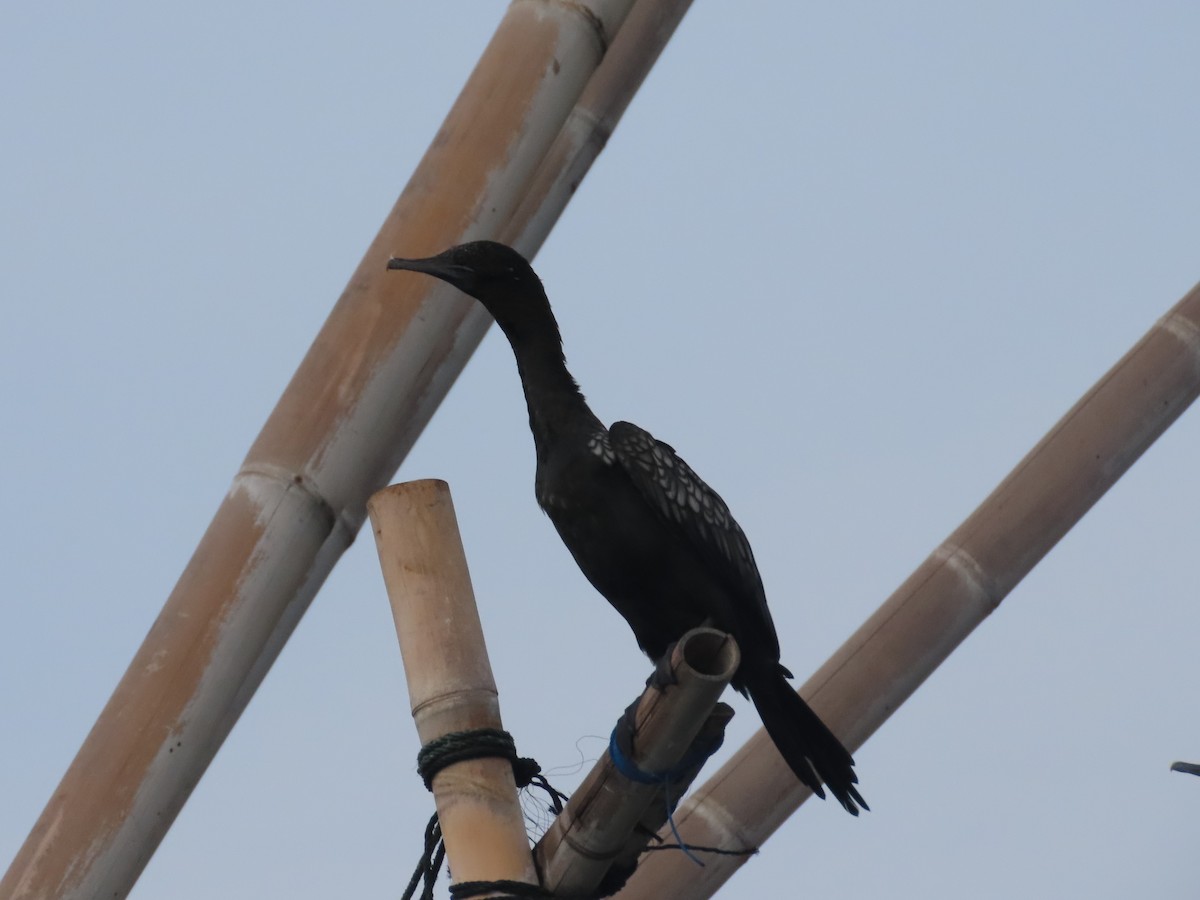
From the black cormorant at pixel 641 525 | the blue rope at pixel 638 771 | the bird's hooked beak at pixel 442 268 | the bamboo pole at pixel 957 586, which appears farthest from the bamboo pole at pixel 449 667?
the bamboo pole at pixel 957 586

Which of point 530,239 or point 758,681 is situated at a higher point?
point 530,239

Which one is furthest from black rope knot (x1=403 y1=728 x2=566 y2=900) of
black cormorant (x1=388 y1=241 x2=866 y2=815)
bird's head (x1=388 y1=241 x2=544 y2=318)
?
bird's head (x1=388 y1=241 x2=544 y2=318)

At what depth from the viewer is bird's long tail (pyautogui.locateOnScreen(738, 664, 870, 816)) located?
18.2 ft

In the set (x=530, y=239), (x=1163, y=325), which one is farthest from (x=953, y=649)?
(x=530, y=239)

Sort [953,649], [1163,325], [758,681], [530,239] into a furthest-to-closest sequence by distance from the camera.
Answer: [1163,325] < [953,649] < [530,239] < [758,681]

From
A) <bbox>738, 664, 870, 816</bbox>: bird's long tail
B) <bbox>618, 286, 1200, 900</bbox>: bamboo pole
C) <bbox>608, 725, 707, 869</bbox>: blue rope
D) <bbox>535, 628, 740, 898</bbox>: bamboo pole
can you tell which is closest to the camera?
<bbox>535, 628, 740, 898</bbox>: bamboo pole

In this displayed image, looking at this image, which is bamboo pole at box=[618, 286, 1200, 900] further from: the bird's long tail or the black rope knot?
the black rope knot

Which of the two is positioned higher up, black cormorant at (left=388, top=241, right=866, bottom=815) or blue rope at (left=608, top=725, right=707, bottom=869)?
black cormorant at (left=388, top=241, right=866, bottom=815)

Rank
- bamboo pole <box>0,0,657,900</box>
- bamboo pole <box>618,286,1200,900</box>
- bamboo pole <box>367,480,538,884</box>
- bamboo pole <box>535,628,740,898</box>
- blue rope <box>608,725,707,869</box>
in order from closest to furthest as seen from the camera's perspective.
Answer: bamboo pole <box>535,628,740,898</box>
blue rope <box>608,725,707,869</box>
bamboo pole <box>367,480,538,884</box>
bamboo pole <box>0,0,657,900</box>
bamboo pole <box>618,286,1200,900</box>

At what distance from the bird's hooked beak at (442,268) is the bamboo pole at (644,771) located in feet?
6.03

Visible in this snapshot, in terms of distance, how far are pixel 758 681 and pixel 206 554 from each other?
6.33ft

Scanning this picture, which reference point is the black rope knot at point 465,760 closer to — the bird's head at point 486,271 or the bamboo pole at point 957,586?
the bird's head at point 486,271

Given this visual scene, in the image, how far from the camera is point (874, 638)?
26.1 feet

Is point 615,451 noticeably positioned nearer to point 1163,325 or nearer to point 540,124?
point 540,124
